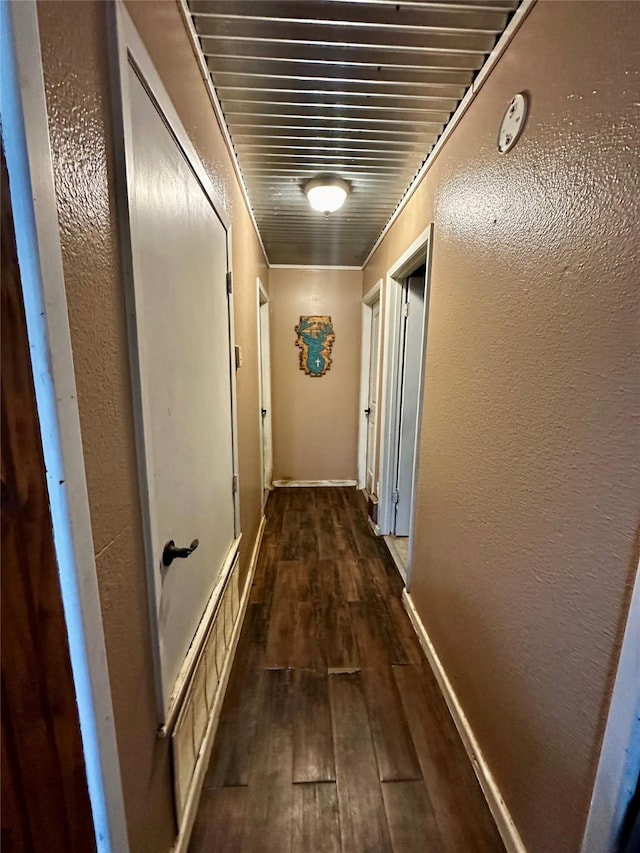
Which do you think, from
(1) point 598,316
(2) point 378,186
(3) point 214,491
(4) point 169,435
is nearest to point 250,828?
(3) point 214,491

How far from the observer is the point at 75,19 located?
0.56 m

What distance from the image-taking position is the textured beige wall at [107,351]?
55 centimetres

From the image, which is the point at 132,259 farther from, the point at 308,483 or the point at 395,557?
the point at 308,483

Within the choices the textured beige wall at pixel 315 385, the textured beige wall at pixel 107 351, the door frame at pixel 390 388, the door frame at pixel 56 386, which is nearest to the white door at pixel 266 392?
the textured beige wall at pixel 315 385

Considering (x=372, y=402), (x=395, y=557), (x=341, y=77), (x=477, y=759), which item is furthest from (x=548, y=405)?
(x=372, y=402)

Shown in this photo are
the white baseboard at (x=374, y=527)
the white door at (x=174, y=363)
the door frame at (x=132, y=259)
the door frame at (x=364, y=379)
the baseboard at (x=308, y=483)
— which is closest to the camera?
the door frame at (x=132, y=259)

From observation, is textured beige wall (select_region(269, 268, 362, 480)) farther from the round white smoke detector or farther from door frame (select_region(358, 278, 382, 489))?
the round white smoke detector

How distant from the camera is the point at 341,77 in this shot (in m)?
1.32

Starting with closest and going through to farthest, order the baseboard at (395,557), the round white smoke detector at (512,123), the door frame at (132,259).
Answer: the door frame at (132,259)
the round white smoke detector at (512,123)
the baseboard at (395,557)

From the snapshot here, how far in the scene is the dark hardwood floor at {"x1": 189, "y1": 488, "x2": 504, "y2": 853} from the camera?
3.60 feet

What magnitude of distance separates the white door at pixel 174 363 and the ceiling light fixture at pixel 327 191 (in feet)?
3.16

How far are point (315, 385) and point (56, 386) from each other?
11.4 feet

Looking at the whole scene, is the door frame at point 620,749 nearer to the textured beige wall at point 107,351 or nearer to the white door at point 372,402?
the textured beige wall at point 107,351

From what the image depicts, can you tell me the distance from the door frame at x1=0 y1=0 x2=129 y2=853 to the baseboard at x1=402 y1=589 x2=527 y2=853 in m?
1.09
